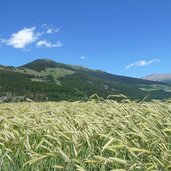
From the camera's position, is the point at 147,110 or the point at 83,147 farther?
the point at 147,110

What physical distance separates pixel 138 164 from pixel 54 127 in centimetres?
307

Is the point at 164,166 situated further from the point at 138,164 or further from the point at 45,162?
the point at 45,162

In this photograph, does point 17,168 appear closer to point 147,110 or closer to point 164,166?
point 164,166

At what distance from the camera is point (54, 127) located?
803 centimetres

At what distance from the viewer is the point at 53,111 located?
34.8ft

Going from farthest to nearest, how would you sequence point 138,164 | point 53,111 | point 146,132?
point 53,111 < point 146,132 < point 138,164

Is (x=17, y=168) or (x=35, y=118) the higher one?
(x=35, y=118)

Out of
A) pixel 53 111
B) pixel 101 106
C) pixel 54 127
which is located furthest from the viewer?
pixel 101 106

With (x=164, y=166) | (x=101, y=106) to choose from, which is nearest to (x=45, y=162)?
Answer: (x=164, y=166)

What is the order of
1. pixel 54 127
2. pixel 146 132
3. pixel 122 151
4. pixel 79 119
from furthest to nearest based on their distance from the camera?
pixel 79 119 < pixel 54 127 < pixel 146 132 < pixel 122 151

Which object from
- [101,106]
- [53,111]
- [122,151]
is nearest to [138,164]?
[122,151]

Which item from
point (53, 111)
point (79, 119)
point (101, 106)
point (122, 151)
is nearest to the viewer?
point (122, 151)

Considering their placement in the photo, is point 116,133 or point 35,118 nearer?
point 116,133

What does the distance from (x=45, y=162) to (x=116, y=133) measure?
137 centimetres
